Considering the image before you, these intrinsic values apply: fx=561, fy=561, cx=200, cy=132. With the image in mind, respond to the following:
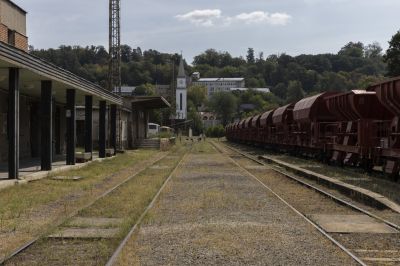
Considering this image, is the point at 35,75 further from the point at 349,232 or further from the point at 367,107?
the point at 349,232

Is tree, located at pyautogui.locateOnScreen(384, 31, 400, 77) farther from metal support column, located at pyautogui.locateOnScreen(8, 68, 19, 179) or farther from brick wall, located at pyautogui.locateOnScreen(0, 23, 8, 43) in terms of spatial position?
metal support column, located at pyautogui.locateOnScreen(8, 68, 19, 179)

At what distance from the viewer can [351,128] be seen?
23016 mm

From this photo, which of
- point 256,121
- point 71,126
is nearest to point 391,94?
point 71,126

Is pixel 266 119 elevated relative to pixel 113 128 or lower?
elevated

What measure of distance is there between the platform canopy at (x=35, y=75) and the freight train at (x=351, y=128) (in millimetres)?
11640

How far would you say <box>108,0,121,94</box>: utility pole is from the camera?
151 ft

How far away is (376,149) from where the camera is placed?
65.8 ft

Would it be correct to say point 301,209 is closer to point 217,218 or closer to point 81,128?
point 217,218

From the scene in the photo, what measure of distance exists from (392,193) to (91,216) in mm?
8268

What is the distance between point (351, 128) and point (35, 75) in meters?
12.6

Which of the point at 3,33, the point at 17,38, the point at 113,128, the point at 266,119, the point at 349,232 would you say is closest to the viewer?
the point at 349,232

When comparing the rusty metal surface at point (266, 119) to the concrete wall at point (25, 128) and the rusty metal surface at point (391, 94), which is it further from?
the rusty metal surface at point (391, 94)

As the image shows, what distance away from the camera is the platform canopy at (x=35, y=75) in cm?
1645

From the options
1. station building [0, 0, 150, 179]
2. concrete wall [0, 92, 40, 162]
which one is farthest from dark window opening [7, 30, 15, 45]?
concrete wall [0, 92, 40, 162]
